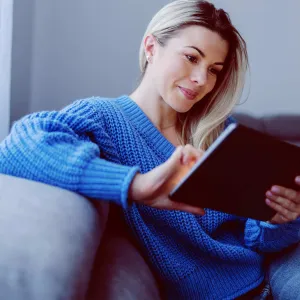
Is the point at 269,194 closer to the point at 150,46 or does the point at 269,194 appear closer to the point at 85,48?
the point at 150,46

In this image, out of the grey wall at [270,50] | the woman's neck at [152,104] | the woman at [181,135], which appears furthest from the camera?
the grey wall at [270,50]

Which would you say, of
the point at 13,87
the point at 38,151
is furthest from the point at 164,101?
the point at 13,87

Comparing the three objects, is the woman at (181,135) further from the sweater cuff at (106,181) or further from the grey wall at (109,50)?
the grey wall at (109,50)

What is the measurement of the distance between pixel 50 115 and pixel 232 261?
534mm

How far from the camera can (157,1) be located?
1646 mm

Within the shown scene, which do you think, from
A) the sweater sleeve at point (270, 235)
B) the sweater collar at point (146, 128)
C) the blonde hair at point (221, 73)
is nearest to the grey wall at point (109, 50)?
the blonde hair at point (221, 73)

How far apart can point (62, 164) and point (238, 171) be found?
0.28 meters

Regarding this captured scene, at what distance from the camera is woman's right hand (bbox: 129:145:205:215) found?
0.76 m

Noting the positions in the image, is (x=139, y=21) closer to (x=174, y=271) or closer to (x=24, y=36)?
(x=24, y=36)

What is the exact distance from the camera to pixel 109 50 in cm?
163

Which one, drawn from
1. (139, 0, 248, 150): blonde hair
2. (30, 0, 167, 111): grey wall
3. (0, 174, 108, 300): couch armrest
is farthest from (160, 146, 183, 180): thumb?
(30, 0, 167, 111): grey wall

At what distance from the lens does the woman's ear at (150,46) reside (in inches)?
45.9

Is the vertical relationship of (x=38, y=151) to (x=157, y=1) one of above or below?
below

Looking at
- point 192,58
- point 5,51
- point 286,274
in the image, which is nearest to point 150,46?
point 192,58
